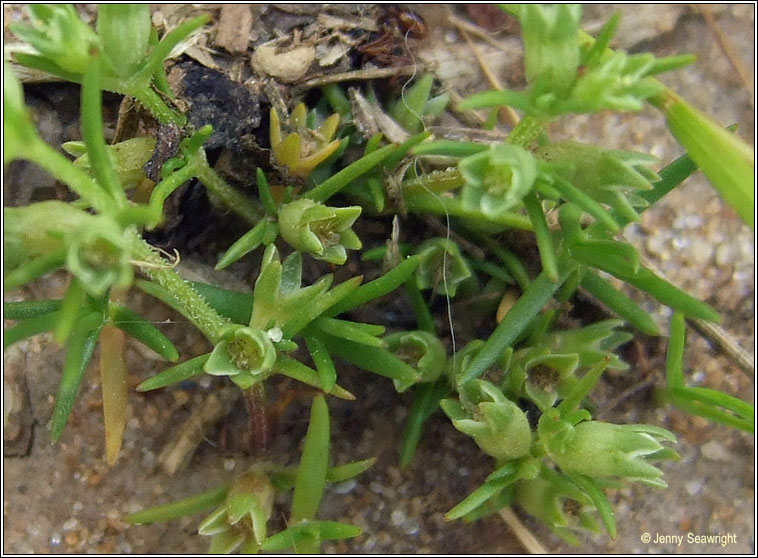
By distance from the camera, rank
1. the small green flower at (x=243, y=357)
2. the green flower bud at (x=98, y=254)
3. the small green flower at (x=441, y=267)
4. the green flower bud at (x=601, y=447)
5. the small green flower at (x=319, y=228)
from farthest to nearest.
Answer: the small green flower at (x=441, y=267) → the small green flower at (x=319, y=228) → the green flower bud at (x=601, y=447) → the small green flower at (x=243, y=357) → the green flower bud at (x=98, y=254)

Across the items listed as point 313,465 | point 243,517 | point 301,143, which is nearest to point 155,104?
point 301,143

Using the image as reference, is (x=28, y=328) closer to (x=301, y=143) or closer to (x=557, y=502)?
(x=301, y=143)

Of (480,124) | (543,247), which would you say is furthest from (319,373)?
(480,124)

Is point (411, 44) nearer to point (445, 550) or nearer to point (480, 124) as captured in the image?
point (480, 124)

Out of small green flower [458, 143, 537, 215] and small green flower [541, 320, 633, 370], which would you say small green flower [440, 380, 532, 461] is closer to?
small green flower [541, 320, 633, 370]

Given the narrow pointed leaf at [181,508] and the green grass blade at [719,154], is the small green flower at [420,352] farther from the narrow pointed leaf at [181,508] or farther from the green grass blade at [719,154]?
the green grass blade at [719,154]

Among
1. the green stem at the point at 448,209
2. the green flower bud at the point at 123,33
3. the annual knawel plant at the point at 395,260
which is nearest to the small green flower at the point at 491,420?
the annual knawel plant at the point at 395,260
